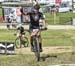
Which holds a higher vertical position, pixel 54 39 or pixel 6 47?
pixel 6 47

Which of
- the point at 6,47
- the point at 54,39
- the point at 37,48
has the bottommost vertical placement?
the point at 54,39

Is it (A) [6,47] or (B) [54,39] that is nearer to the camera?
(A) [6,47]

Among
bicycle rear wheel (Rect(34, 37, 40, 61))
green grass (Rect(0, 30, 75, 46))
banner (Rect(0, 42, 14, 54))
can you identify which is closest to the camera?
bicycle rear wheel (Rect(34, 37, 40, 61))

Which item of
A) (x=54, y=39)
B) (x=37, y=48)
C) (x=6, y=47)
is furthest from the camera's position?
(x=54, y=39)

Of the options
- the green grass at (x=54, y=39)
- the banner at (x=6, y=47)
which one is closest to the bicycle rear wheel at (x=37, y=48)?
the banner at (x=6, y=47)

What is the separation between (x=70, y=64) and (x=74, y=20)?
2538cm

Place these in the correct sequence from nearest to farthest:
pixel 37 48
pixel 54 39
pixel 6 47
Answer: pixel 37 48 < pixel 6 47 < pixel 54 39

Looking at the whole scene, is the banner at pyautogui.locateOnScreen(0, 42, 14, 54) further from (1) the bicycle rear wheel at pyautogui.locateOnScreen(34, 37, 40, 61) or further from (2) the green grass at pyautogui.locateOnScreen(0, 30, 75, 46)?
(2) the green grass at pyautogui.locateOnScreen(0, 30, 75, 46)

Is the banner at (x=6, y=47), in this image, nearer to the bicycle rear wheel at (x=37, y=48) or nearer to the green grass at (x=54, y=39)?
the bicycle rear wheel at (x=37, y=48)

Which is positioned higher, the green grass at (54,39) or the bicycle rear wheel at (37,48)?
the bicycle rear wheel at (37,48)

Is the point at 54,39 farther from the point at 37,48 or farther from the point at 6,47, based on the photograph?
the point at 37,48

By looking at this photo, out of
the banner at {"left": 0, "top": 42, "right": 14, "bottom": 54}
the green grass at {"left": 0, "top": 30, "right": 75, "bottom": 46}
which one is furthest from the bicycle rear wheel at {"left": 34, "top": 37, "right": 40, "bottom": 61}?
the green grass at {"left": 0, "top": 30, "right": 75, "bottom": 46}

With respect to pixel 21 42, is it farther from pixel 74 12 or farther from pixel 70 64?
pixel 74 12

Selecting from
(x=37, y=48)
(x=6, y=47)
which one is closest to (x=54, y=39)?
(x=6, y=47)
